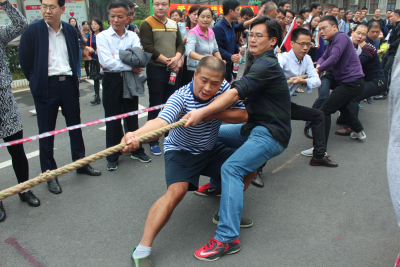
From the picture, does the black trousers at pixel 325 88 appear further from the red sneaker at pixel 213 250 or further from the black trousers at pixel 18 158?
the black trousers at pixel 18 158

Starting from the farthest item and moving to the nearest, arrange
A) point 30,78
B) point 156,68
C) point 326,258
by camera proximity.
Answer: point 156,68
point 30,78
point 326,258

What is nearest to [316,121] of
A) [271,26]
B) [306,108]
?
[306,108]

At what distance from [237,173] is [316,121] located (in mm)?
1987

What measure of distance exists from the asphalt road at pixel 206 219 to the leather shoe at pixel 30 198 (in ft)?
0.17

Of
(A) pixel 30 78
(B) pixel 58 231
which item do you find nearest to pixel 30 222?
(B) pixel 58 231

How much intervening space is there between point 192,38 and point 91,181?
2626mm

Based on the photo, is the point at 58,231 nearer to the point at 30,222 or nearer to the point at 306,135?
the point at 30,222

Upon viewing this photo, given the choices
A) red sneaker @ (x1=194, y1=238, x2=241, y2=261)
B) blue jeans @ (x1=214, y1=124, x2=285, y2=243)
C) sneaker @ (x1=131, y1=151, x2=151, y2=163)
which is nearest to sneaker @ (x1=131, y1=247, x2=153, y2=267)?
red sneaker @ (x1=194, y1=238, x2=241, y2=261)

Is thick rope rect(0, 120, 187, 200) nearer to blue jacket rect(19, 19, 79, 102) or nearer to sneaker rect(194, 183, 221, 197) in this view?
sneaker rect(194, 183, 221, 197)

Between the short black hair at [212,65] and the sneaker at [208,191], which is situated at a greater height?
the short black hair at [212,65]

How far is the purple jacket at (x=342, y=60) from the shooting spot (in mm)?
4223

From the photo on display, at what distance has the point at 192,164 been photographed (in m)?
2.53

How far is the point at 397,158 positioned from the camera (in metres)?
1.62

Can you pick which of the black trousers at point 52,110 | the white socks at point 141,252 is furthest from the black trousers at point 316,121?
the black trousers at point 52,110
